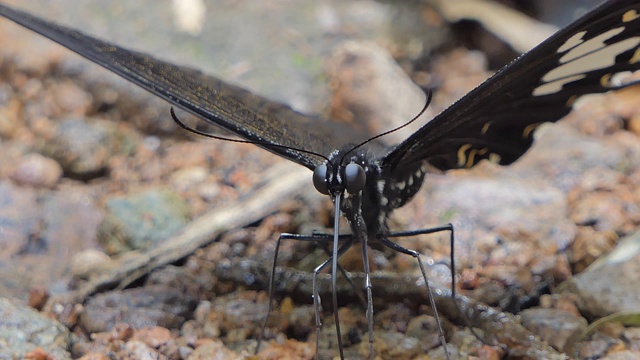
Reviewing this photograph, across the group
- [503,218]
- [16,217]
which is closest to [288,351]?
[503,218]

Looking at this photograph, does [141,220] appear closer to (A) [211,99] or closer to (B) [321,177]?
(A) [211,99]

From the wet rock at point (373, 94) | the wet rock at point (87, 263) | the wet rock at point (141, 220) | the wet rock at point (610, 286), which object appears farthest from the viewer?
the wet rock at point (373, 94)

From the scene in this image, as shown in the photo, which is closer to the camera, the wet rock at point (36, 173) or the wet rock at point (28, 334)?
the wet rock at point (28, 334)

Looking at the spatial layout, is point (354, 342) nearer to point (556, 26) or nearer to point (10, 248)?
point (10, 248)

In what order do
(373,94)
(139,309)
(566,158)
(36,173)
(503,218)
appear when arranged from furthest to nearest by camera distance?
1. (373,94)
2. (36,173)
3. (566,158)
4. (503,218)
5. (139,309)

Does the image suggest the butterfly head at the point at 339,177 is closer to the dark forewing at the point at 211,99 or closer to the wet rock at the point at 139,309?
the dark forewing at the point at 211,99

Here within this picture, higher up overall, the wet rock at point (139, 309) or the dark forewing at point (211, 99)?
the dark forewing at point (211, 99)

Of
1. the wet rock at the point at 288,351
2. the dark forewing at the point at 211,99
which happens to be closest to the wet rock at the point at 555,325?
the wet rock at the point at 288,351
